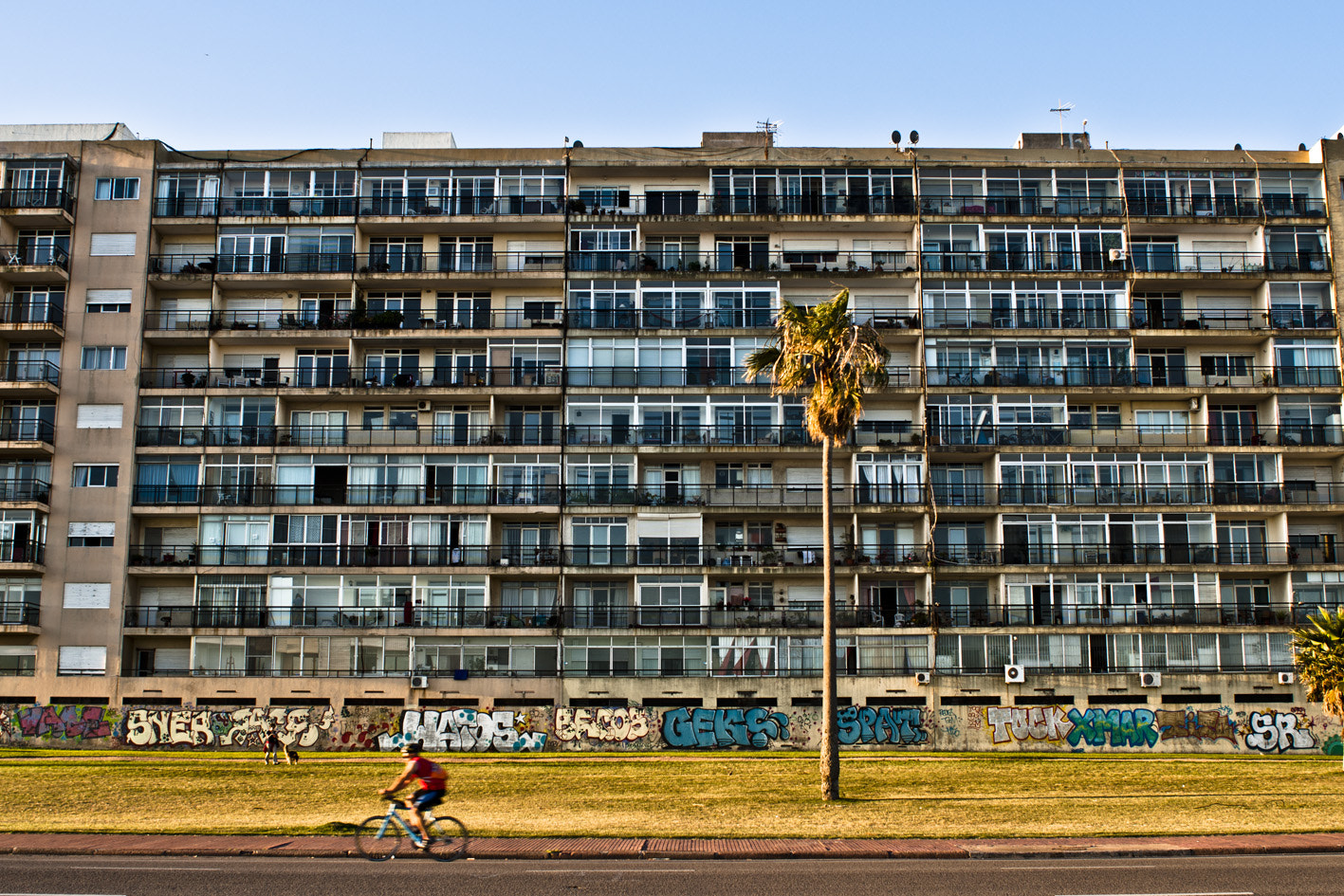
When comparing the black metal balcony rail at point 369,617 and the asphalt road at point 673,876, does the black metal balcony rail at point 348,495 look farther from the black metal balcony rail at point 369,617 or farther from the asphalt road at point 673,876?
the asphalt road at point 673,876

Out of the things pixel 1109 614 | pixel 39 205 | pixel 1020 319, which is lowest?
pixel 1109 614

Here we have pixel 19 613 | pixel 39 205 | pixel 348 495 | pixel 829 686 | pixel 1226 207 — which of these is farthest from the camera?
pixel 1226 207

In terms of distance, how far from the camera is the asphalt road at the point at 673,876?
75.8ft

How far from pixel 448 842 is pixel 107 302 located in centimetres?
4776

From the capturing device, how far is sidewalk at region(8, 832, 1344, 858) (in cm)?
2698

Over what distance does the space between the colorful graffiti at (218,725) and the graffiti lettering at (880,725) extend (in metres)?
21.8

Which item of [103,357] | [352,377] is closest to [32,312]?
[103,357]

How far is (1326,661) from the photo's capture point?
151 ft

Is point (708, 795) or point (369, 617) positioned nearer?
point (708, 795)

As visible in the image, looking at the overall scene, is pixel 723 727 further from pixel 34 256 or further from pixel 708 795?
pixel 34 256

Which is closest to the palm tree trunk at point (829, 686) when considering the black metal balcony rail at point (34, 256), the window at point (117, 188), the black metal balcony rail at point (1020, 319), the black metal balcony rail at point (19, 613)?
the black metal balcony rail at point (1020, 319)

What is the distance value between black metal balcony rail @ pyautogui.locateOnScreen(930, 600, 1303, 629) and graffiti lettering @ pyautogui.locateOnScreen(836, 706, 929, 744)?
718 cm

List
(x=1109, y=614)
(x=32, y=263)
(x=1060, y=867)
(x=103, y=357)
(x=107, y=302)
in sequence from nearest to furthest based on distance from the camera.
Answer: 1. (x=1060, y=867)
2. (x=1109, y=614)
3. (x=103, y=357)
4. (x=107, y=302)
5. (x=32, y=263)

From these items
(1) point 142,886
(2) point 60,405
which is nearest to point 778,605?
(2) point 60,405
